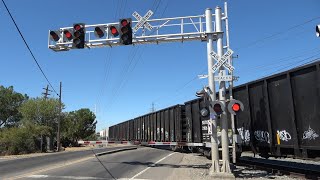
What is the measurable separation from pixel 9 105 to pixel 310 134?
259ft

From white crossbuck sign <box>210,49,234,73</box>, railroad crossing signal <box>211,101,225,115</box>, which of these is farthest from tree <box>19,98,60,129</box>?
railroad crossing signal <box>211,101,225,115</box>

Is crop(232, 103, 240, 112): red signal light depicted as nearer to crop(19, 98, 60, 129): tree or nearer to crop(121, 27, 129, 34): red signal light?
crop(121, 27, 129, 34): red signal light

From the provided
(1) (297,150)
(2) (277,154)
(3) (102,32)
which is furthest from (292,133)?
(3) (102,32)

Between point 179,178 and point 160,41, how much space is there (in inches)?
244

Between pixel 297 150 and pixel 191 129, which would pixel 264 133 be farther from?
pixel 191 129

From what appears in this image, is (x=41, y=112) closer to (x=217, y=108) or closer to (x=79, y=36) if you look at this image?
(x=79, y=36)

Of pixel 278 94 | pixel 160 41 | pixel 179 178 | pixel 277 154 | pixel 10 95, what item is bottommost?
pixel 179 178

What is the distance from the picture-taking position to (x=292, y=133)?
38.9ft

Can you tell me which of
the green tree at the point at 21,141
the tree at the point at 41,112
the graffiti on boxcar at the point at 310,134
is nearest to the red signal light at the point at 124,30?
the graffiti on boxcar at the point at 310,134

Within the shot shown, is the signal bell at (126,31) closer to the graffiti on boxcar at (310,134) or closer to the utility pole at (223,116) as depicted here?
the utility pole at (223,116)

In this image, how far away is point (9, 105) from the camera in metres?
80.4

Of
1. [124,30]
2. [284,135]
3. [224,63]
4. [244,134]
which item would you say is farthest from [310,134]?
[124,30]

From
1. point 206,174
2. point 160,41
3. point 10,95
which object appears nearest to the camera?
point 206,174

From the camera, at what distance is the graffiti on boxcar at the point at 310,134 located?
1088 cm
